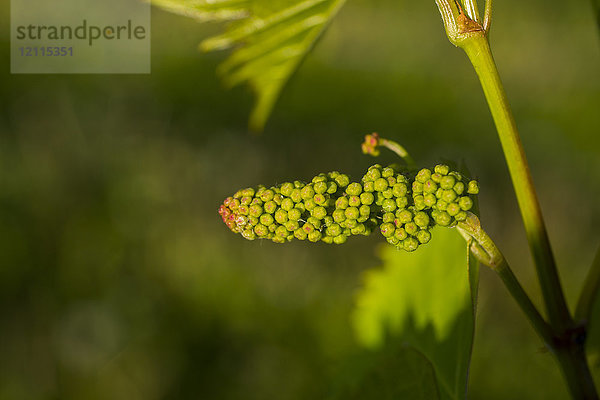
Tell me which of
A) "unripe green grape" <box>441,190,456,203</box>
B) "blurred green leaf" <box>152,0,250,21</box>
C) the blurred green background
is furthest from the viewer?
the blurred green background

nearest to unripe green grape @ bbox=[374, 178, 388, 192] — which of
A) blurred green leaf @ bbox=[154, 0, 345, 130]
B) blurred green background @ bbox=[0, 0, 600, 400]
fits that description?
blurred green leaf @ bbox=[154, 0, 345, 130]

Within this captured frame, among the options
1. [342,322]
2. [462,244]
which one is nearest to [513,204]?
[342,322]

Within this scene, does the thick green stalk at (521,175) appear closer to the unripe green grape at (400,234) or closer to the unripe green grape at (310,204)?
the unripe green grape at (400,234)

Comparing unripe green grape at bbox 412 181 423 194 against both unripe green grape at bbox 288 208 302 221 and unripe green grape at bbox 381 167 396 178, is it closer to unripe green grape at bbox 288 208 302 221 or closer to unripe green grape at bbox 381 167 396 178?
unripe green grape at bbox 381 167 396 178

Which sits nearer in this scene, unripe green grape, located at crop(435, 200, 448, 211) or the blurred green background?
Result: unripe green grape, located at crop(435, 200, 448, 211)

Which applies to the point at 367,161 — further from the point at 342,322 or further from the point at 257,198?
the point at 257,198

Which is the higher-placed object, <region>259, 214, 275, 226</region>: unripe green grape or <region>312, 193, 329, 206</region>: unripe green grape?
<region>312, 193, 329, 206</region>: unripe green grape

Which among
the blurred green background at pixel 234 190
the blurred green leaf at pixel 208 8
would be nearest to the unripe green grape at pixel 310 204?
the blurred green leaf at pixel 208 8
